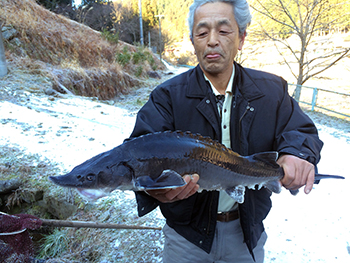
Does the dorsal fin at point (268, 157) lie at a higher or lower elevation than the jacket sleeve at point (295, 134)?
lower

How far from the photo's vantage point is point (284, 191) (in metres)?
3.76

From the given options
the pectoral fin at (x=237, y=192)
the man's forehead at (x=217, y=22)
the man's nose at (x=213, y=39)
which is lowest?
the pectoral fin at (x=237, y=192)

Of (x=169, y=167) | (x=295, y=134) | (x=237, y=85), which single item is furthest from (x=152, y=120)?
(x=295, y=134)

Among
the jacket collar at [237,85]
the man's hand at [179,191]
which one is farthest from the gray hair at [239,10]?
the man's hand at [179,191]

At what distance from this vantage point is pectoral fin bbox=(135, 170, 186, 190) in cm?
108

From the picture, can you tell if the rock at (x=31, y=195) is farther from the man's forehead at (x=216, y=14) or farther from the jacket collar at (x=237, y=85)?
the man's forehead at (x=216, y=14)

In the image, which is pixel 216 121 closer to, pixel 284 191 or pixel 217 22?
pixel 217 22

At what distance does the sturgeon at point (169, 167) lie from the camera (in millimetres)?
1110

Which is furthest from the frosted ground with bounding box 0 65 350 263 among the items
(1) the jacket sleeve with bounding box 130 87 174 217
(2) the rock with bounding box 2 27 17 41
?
(2) the rock with bounding box 2 27 17 41

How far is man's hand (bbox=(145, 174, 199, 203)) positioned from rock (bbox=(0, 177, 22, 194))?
9.94 feet

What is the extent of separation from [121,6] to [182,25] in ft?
84.7

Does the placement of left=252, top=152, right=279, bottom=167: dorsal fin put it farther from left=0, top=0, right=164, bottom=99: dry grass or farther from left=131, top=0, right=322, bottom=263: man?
left=0, top=0, right=164, bottom=99: dry grass

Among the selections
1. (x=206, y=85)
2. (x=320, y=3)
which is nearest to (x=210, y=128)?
(x=206, y=85)

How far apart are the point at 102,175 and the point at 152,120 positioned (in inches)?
16.3
